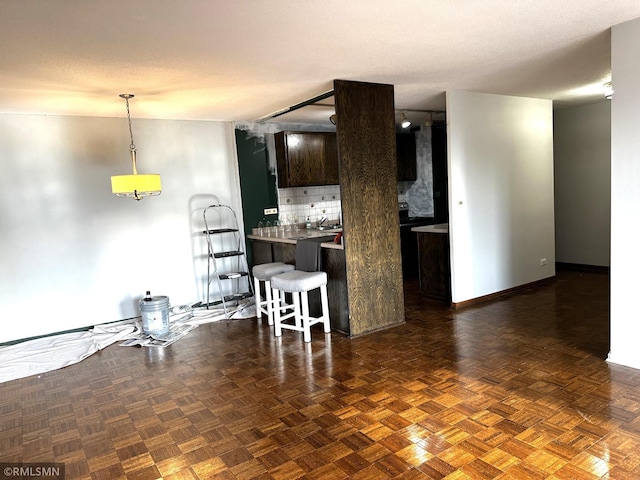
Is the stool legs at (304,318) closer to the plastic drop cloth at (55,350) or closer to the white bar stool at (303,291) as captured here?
the white bar stool at (303,291)

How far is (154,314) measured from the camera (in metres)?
4.86

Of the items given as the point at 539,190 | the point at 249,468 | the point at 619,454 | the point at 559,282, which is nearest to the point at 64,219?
the point at 249,468

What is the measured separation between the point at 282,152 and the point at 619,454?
506cm

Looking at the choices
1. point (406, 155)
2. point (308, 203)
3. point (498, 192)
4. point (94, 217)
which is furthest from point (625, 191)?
point (94, 217)

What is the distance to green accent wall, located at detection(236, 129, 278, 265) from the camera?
20.4ft

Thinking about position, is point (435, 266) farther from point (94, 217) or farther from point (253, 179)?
point (94, 217)

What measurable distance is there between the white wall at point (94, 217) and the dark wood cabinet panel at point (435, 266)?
2813 mm

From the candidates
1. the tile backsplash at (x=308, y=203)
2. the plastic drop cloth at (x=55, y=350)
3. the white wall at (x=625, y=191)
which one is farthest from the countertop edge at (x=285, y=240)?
the white wall at (x=625, y=191)

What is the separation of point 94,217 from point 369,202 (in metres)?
3.27

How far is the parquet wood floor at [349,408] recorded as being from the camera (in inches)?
93.7

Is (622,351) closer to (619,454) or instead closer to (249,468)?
(619,454)

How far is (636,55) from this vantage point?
122 inches

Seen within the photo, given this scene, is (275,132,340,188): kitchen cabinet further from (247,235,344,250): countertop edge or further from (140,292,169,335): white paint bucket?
(140,292,169,335): white paint bucket

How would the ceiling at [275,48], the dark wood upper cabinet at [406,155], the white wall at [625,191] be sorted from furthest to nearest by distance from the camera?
1. the dark wood upper cabinet at [406,155]
2. the white wall at [625,191]
3. the ceiling at [275,48]
